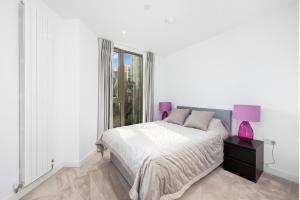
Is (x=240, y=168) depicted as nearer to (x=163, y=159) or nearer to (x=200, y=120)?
Answer: (x=200, y=120)

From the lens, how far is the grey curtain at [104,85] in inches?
120

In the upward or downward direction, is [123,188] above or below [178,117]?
below

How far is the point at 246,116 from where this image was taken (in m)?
2.08

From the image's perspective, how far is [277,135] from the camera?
212cm

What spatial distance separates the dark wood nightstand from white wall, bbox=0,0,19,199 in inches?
119

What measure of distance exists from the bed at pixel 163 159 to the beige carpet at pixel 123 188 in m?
0.15

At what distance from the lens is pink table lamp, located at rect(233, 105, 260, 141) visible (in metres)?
2.05

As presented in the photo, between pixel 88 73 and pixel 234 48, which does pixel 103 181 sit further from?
pixel 234 48

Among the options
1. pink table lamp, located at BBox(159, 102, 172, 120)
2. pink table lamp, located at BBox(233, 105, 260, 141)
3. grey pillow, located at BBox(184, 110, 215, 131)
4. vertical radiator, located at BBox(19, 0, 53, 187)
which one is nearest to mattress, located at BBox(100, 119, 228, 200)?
grey pillow, located at BBox(184, 110, 215, 131)

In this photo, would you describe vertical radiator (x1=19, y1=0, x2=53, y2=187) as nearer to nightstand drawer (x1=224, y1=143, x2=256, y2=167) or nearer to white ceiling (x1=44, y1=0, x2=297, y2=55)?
white ceiling (x1=44, y1=0, x2=297, y2=55)

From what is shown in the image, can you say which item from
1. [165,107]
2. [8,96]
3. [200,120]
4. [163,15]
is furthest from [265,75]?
[8,96]

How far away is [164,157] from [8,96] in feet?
6.26

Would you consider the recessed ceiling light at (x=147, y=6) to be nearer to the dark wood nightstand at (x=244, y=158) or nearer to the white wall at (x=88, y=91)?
the white wall at (x=88, y=91)

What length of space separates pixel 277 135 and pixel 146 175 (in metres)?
2.24
